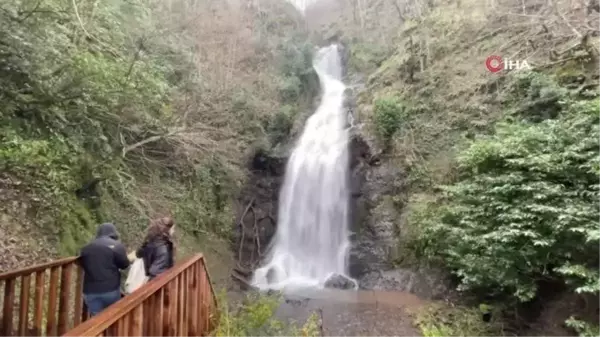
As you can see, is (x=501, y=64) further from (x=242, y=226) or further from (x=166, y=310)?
(x=166, y=310)

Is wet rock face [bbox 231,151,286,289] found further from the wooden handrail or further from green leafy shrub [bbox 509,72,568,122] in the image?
the wooden handrail

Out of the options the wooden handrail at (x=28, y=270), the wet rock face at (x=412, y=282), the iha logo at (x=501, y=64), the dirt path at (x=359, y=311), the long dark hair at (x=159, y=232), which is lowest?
the dirt path at (x=359, y=311)

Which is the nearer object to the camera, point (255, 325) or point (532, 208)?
point (255, 325)

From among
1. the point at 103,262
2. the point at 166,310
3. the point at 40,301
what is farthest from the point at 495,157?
the point at 40,301

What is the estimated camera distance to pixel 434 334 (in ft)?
24.8

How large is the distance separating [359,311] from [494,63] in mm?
8847

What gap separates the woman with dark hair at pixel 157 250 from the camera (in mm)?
4796

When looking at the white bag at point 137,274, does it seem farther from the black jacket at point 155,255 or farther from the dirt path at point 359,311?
the dirt path at point 359,311

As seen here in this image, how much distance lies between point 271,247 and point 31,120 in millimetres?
10134

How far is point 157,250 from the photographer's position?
15.8 ft

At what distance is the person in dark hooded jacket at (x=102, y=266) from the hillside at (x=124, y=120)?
8.00 feet

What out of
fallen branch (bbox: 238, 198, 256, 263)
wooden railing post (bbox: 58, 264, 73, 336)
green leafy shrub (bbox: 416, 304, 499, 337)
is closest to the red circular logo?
green leafy shrub (bbox: 416, 304, 499, 337)

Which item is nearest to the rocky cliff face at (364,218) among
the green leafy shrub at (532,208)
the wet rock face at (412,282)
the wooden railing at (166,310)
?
the wet rock face at (412,282)

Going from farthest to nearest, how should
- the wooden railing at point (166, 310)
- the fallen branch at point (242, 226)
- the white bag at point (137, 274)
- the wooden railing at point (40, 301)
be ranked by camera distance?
1. the fallen branch at point (242, 226)
2. the white bag at point (137, 274)
3. the wooden railing at point (40, 301)
4. the wooden railing at point (166, 310)
